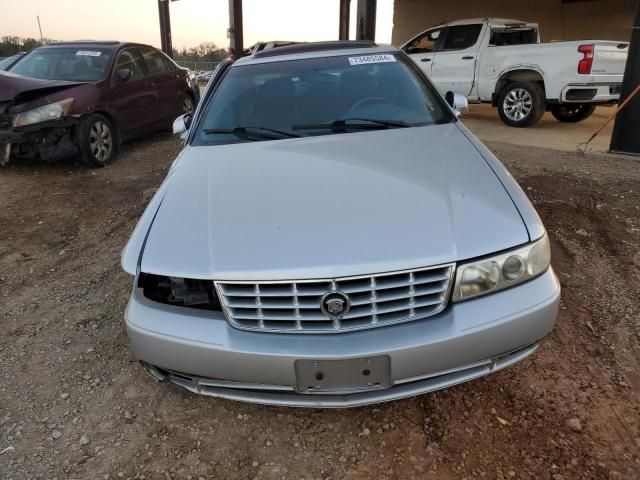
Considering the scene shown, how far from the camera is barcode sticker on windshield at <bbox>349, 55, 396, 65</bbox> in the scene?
345cm

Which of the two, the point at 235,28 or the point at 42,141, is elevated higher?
the point at 235,28

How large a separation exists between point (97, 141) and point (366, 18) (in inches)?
357

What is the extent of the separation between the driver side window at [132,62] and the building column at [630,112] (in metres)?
6.56

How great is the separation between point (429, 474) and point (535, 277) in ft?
2.93

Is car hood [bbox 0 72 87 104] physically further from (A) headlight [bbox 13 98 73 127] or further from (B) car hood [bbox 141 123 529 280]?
(B) car hood [bbox 141 123 529 280]

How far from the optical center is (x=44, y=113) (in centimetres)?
589

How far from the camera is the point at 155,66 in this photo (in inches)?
310

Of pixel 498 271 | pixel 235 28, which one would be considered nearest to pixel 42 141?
pixel 498 271

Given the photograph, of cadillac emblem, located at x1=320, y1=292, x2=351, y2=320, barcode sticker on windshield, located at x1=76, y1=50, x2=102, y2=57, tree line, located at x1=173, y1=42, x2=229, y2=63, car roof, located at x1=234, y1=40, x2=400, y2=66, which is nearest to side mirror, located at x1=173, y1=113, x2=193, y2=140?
car roof, located at x1=234, y1=40, x2=400, y2=66

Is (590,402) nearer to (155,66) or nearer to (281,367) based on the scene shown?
(281,367)

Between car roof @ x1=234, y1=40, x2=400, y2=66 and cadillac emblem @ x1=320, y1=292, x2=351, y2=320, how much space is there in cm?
223

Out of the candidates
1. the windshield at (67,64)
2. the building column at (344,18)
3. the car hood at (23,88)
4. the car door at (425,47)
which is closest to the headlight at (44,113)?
the car hood at (23,88)

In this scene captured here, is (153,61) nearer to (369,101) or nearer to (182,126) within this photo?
(182,126)

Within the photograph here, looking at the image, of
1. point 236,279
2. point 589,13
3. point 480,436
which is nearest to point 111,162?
point 236,279
